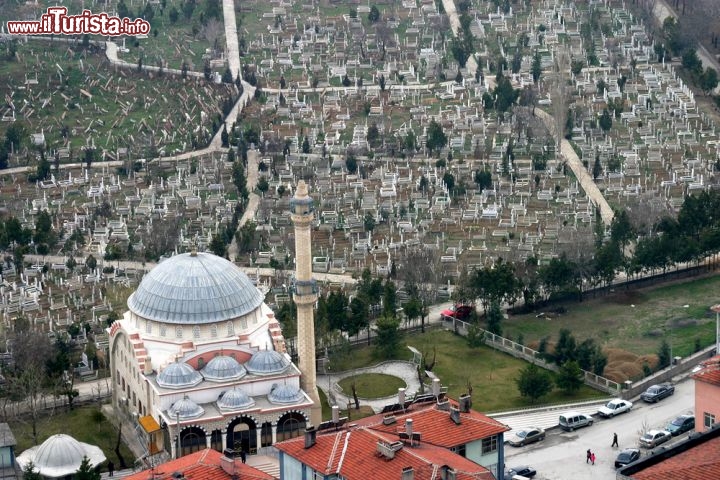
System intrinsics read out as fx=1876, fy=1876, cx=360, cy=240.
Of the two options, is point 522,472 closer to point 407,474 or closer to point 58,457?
point 407,474

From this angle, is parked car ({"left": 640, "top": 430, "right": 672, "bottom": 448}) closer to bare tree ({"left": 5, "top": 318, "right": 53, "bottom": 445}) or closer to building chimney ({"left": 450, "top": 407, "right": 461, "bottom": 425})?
building chimney ({"left": 450, "top": 407, "right": 461, "bottom": 425})

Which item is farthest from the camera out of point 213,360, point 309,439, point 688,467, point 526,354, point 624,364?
point 526,354

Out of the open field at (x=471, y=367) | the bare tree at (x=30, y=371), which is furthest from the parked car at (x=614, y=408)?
the bare tree at (x=30, y=371)

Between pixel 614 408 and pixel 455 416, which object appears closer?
pixel 455 416

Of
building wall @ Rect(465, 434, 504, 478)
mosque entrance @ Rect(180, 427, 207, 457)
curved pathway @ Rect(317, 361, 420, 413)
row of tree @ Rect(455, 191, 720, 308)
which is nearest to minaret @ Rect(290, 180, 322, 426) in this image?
curved pathway @ Rect(317, 361, 420, 413)

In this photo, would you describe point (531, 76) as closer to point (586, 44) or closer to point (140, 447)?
point (586, 44)

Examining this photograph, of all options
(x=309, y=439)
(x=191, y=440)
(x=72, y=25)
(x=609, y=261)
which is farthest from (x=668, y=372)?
(x=72, y=25)

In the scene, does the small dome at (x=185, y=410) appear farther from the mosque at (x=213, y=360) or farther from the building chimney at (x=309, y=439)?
the building chimney at (x=309, y=439)
